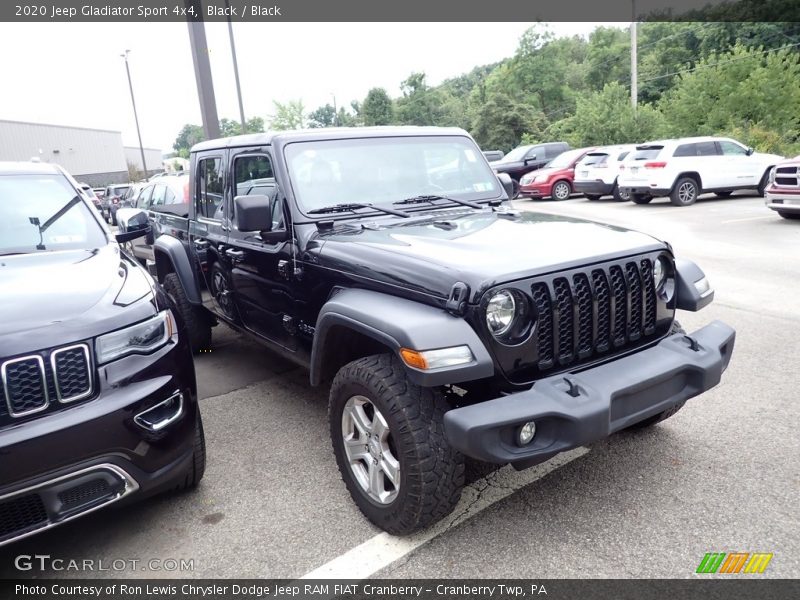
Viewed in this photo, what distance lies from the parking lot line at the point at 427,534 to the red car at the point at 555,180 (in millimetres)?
16027

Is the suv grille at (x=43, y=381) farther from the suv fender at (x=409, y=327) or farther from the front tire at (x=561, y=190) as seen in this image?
the front tire at (x=561, y=190)

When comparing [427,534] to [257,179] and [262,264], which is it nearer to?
[262,264]

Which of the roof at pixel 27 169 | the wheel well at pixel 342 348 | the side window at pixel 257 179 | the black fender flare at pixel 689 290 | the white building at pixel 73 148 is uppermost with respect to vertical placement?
the white building at pixel 73 148

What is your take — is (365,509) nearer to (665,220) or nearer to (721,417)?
(721,417)

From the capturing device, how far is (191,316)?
18.1ft

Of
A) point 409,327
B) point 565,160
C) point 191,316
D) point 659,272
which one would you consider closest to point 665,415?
point 659,272

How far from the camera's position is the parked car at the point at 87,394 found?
2355 millimetres

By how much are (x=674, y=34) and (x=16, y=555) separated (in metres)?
56.7

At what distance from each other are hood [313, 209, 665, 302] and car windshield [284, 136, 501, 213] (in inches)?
13.7

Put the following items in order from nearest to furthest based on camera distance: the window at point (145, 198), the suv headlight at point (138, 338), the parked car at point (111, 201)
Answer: the suv headlight at point (138, 338)
the window at point (145, 198)
the parked car at point (111, 201)

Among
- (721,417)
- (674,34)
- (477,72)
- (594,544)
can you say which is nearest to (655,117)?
(721,417)

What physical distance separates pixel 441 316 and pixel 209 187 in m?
3.04

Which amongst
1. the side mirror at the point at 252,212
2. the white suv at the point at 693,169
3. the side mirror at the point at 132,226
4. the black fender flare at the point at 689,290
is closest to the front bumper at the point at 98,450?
the side mirror at the point at 252,212

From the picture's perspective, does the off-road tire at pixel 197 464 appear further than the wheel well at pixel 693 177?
No
